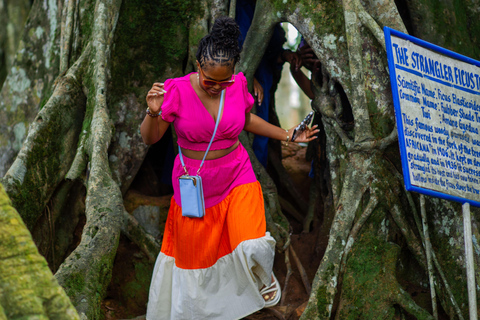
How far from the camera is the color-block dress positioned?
10.9ft

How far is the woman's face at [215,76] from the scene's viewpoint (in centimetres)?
310

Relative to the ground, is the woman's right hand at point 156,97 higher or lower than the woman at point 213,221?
higher

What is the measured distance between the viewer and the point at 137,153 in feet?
14.8

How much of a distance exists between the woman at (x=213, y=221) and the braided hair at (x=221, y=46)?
0.30ft

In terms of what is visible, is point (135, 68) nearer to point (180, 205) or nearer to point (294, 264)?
point (180, 205)

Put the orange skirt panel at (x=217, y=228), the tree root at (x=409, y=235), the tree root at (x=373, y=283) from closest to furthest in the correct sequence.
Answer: the orange skirt panel at (x=217, y=228)
the tree root at (x=373, y=283)
the tree root at (x=409, y=235)

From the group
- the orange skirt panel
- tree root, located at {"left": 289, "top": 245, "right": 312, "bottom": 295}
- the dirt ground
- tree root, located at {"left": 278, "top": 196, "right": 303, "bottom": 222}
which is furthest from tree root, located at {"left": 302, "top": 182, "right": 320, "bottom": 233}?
the orange skirt panel

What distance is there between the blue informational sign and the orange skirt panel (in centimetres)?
93

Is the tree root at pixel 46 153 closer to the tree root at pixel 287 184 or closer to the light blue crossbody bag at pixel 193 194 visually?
the light blue crossbody bag at pixel 193 194

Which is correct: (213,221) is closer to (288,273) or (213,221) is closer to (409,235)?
(288,273)

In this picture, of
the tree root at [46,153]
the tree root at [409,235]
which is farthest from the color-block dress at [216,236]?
the tree root at [46,153]

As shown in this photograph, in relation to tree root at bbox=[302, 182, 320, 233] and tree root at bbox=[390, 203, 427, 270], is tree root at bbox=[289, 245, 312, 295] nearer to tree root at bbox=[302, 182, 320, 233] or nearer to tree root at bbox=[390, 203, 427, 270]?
tree root at bbox=[302, 182, 320, 233]

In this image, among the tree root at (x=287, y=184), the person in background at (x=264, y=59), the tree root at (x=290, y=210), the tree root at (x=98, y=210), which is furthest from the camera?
the tree root at (x=287, y=184)

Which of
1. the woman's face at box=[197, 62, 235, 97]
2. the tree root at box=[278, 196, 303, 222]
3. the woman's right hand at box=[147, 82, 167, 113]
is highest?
the woman's face at box=[197, 62, 235, 97]
